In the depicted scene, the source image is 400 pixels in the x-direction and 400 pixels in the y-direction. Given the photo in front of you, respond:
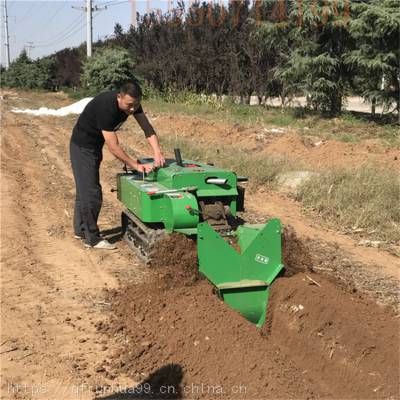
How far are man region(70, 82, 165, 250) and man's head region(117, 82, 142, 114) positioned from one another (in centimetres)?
1

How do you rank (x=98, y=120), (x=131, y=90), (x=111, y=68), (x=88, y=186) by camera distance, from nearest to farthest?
(x=131, y=90)
(x=98, y=120)
(x=88, y=186)
(x=111, y=68)

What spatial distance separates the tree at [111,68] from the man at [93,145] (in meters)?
21.9

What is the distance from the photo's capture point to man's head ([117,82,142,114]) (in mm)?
5469

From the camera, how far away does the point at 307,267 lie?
15.8 ft

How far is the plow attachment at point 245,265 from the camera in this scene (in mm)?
4301

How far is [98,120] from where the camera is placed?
5676 mm

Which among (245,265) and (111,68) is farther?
(111,68)

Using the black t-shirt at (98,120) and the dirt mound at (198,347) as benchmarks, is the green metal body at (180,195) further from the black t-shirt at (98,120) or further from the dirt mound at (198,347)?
the black t-shirt at (98,120)

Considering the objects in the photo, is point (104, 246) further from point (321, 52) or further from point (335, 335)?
point (321, 52)

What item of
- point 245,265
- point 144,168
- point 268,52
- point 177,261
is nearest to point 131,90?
point 144,168

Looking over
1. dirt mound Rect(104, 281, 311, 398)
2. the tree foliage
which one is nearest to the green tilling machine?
dirt mound Rect(104, 281, 311, 398)

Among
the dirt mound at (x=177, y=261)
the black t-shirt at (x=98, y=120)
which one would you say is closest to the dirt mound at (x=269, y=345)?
the dirt mound at (x=177, y=261)

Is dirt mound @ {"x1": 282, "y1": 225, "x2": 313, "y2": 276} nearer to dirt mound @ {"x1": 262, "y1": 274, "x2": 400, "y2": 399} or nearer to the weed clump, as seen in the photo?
dirt mound @ {"x1": 262, "y1": 274, "x2": 400, "y2": 399}

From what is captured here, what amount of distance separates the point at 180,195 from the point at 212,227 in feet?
1.44
